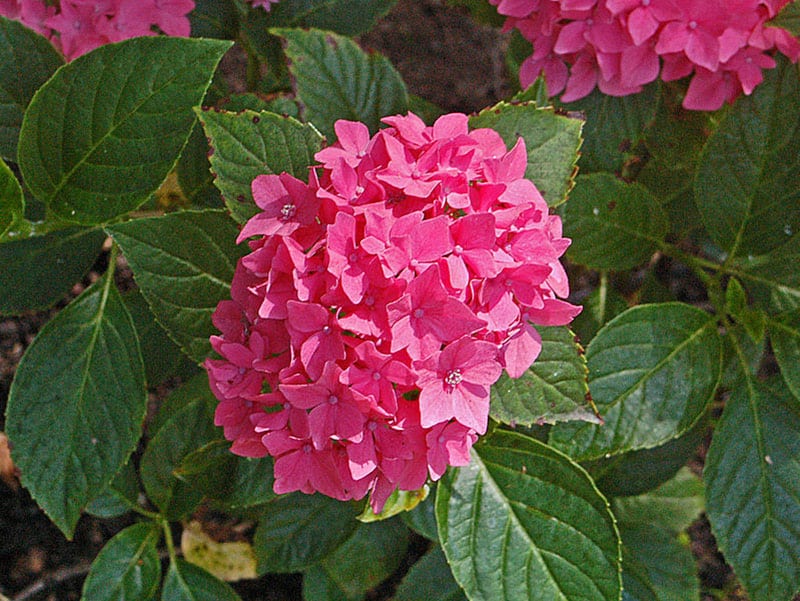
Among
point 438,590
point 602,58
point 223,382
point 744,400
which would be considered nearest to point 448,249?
point 223,382

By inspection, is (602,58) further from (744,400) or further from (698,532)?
(698,532)

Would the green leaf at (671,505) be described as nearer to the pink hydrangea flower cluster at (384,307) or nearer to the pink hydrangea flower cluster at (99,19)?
the pink hydrangea flower cluster at (384,307)

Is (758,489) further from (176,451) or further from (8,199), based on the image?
(8,199)

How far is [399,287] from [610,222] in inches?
22.7

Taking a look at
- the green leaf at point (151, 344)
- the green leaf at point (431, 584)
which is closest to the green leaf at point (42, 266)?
the green leaf at point (151, 344)

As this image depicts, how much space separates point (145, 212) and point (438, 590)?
816mm

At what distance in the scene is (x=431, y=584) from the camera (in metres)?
1.47

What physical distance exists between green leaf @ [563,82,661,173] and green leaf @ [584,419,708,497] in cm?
50

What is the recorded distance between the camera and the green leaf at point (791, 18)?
1.04m

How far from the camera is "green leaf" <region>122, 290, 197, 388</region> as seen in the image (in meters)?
1.44

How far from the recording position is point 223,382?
91cm

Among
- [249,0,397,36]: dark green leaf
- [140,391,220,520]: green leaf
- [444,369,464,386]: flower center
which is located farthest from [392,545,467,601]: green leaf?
[249,0,397,36]: dark green leaf

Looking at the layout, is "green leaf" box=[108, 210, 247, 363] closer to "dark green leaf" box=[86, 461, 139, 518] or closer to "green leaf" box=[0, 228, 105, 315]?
"green leaf" box=[0, 228, 105, 315]

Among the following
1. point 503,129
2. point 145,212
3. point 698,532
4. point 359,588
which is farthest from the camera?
point 698,532
